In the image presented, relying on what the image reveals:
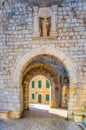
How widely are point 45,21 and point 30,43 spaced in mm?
1100

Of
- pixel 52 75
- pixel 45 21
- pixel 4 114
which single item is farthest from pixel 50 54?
pixel 52 75

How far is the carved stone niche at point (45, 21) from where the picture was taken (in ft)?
20.8

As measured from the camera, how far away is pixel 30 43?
21.5 ft

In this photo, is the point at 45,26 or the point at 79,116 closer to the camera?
the point at 79,116

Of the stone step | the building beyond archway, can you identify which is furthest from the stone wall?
the building beyond archway

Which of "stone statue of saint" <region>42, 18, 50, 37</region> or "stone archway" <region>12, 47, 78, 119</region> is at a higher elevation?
"stone statue of saint" <region>42, 18, 50, 37</region>

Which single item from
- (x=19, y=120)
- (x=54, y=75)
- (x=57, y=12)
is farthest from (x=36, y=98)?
(x=57, y=12)

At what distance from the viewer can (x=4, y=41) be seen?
6707 millimetres

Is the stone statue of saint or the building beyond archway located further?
the building beyond archway

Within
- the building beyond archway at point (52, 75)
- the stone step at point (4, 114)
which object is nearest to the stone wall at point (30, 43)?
the stone step at point (4, 114)

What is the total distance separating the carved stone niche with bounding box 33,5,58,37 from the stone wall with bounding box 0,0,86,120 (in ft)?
0.56

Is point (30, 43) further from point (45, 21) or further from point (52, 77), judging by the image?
point (52, 77)

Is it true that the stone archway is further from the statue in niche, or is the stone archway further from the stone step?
the stone step

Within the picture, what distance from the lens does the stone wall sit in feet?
20.7
